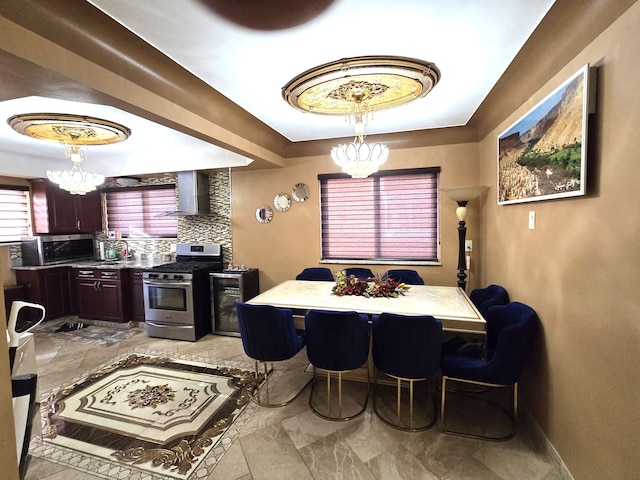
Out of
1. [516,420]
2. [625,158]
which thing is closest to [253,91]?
[625,158]

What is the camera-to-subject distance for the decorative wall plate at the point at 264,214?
170 inches

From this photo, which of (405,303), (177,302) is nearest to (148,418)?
(177,302)

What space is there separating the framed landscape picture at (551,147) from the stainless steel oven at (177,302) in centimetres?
370

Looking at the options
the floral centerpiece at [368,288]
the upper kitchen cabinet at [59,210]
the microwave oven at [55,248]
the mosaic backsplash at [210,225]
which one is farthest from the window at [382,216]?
the microwave oven at [55,248]

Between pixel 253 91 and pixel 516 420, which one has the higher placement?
pixel 253 91

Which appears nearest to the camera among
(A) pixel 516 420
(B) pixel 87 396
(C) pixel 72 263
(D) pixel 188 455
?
(D) pixel 188 455

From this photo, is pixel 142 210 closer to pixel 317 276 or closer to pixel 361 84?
pixel 317 276

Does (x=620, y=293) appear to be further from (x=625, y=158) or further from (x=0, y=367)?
(x=0, y=367)

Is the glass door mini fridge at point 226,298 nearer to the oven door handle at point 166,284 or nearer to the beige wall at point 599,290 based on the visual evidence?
the oven door handle at point 166,284

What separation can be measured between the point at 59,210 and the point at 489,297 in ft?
20.0

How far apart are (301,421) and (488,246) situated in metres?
2.58

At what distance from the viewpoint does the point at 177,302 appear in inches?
156

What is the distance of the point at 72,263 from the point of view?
477cm


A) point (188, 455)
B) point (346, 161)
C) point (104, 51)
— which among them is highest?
point (104, 51)
